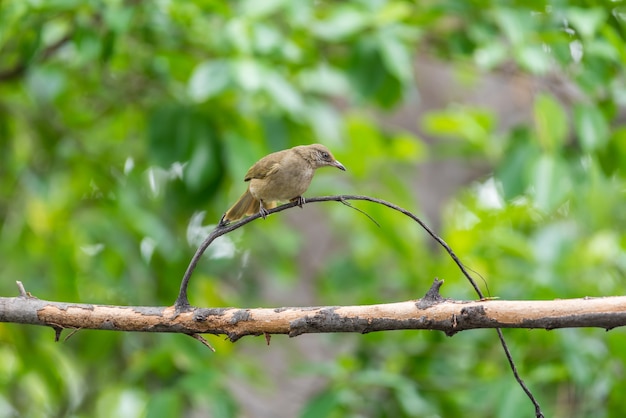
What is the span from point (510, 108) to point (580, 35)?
3599 millimetres

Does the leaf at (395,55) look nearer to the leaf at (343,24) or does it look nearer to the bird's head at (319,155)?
the leaf at (343,24)

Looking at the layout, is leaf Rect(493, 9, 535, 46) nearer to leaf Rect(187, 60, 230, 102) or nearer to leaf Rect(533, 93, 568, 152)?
leaf Rect(533, 93, 568, 152)

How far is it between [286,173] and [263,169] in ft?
0.46

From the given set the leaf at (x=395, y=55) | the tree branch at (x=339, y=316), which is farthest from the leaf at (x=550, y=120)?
the tree branch at (x=339, y=316)

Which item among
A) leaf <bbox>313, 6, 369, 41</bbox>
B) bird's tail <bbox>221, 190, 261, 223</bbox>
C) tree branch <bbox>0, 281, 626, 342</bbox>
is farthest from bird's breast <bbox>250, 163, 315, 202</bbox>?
leaf <bbox>313, 6, 369, 41</bbox>

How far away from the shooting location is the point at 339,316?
6.66ft

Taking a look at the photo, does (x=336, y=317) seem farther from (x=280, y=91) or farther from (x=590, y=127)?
(x=590, y=127)

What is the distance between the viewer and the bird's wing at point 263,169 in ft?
9.62

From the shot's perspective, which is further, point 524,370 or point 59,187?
point 59,187

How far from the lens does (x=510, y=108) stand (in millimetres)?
7277

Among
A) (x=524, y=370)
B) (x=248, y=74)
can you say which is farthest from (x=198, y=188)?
(x=524, y=370)

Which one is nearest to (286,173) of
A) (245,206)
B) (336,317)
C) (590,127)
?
(245,206)

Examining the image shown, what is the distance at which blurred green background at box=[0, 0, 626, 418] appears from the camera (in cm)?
377

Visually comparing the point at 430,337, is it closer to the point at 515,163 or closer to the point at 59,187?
the point at 515,163
